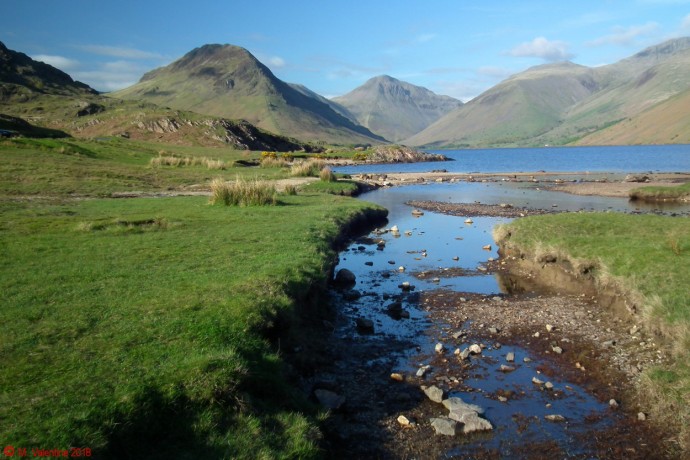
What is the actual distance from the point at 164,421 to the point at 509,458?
6.24m

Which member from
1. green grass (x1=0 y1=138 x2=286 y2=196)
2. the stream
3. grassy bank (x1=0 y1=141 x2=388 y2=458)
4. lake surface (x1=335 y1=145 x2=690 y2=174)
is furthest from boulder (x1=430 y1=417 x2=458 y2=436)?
lake surface (x1=335 y1=145 x2=690 y2=174)

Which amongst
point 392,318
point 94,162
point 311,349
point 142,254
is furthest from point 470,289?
point 94,162

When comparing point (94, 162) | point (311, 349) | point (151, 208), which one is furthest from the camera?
point (94, 162)

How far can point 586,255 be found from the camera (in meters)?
18.4

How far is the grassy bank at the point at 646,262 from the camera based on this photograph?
9.80 meters

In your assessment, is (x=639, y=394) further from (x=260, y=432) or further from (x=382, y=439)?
(x=260, y=432)

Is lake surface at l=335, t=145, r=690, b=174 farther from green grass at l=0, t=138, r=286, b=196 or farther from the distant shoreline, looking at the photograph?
green grass at l=0, t=138, r=286, b=196

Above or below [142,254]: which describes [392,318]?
below

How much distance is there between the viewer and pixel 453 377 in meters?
11.4

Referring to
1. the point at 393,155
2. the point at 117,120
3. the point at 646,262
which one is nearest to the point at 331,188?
the point at 646,262

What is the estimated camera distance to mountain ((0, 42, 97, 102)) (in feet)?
471

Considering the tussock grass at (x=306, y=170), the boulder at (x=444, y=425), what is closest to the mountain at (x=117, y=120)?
the tussock grass at (x=306, y=170)

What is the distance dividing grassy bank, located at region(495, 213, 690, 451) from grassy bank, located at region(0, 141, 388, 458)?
7.57m

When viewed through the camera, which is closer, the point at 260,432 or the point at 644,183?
the point at 260,432
